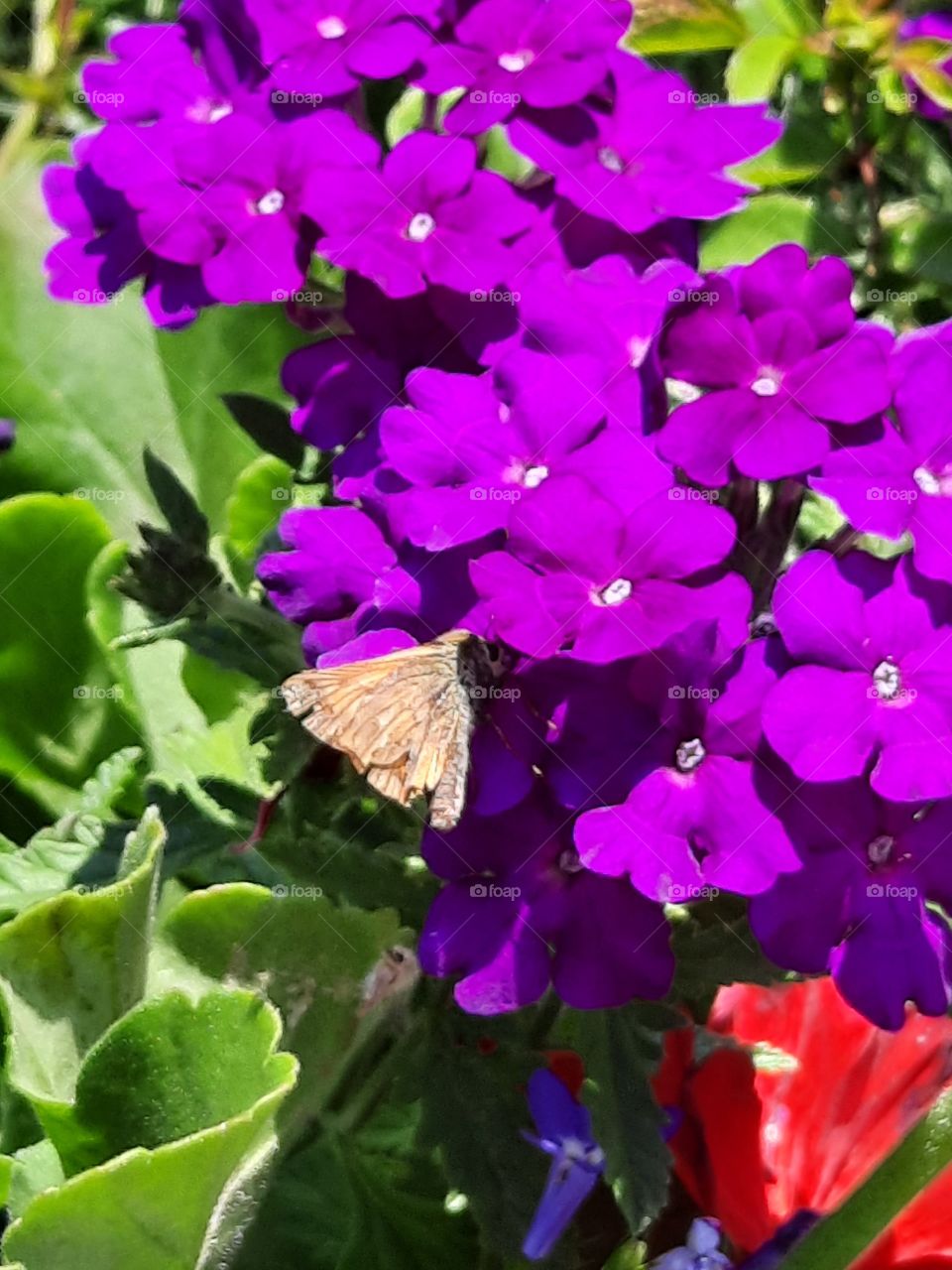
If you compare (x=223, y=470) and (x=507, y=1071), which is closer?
(x=507, y=1071)

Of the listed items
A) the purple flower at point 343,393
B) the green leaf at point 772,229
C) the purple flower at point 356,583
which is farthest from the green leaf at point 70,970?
the green leaf at point 772,229

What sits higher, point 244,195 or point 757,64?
point 244,195

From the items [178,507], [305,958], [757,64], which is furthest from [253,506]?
[757,64]

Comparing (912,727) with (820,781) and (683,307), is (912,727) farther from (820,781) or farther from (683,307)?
(683,307)

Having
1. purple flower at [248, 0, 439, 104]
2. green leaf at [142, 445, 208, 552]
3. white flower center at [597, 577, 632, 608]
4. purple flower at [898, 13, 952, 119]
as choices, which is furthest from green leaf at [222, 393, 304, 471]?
purple flower at [898, 13, 952, 119]

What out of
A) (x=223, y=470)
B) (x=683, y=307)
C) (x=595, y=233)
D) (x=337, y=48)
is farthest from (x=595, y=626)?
(x=223, y=470)

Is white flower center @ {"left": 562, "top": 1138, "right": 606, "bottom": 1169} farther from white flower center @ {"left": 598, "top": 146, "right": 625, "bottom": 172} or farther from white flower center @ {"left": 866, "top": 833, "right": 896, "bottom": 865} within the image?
white flower center @ {"left": 598, "top": 146, "right": 625, "bottom": 172}

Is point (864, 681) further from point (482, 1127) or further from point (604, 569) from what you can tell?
point (482, 1127)
